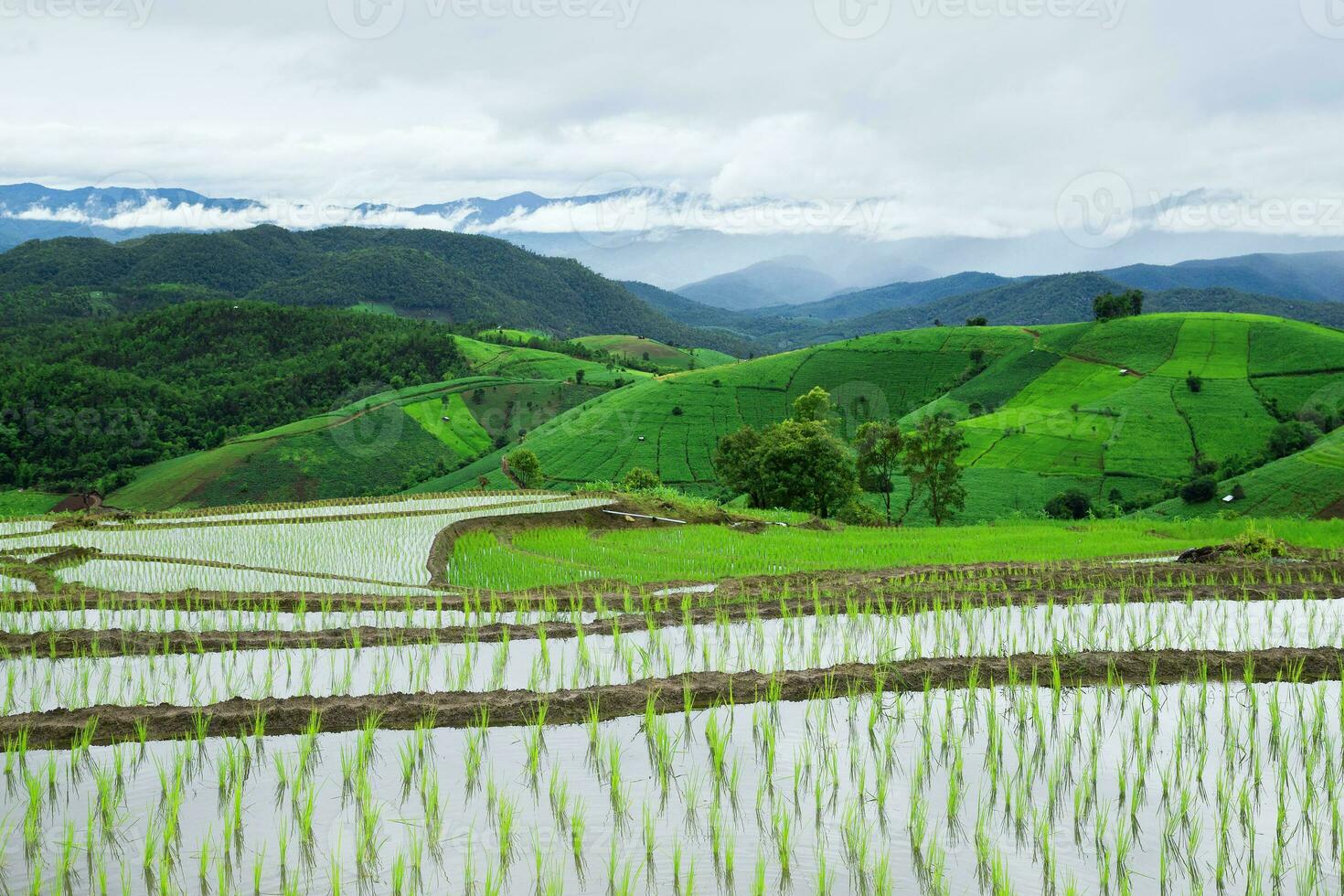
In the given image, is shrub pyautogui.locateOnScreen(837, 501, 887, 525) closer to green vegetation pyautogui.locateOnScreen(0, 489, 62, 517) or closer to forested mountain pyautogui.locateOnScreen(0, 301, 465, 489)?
green vegetation pyautogui.locateOnScreen(0, 489, 62, 517)

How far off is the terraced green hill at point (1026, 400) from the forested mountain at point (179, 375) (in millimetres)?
43352

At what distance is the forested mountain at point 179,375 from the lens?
118 m

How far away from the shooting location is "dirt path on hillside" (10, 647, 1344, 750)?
7.37 meters

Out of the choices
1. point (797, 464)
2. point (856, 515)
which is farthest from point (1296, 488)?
point (797, 464)

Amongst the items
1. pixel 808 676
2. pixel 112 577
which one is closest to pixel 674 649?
pixel 808 676

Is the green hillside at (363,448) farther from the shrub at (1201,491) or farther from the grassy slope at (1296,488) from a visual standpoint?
the grassy slope at (1296,488)

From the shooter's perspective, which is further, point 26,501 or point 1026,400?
point 26,501

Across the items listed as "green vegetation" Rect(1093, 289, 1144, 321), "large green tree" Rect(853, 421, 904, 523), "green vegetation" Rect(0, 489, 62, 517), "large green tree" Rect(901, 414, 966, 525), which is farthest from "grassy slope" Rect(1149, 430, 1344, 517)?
"green vegetation" Rect(0, 489, 62, 517)

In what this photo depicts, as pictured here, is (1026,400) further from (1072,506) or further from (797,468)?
(797,468)

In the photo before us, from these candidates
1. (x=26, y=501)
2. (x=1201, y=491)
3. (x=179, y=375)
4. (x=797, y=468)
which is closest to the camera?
(x=797, y=468)

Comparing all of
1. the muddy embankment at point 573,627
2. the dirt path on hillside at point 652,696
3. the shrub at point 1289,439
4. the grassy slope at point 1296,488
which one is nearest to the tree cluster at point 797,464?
the grassy slope at point 1296,488

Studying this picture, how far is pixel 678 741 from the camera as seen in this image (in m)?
7.16

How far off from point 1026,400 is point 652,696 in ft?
331

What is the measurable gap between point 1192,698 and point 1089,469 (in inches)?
2860
